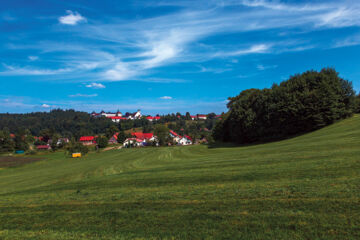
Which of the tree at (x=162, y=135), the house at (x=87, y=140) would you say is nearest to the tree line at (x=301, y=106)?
the tree at (x=162, y=135)


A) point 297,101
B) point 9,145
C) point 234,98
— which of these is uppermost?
point 234,98

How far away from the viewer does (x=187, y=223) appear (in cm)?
553

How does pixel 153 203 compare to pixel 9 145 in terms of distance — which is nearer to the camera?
pixel 153 203

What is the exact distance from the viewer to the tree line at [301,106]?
3494cm

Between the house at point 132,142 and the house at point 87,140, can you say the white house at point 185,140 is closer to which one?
the house at point 132,142

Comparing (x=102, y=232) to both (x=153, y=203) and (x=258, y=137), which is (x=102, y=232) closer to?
(x=153, y=203)

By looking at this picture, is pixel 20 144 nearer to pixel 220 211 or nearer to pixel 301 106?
pixel 301 106

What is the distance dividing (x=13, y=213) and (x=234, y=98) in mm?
63775

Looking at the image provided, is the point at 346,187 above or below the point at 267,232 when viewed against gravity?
above

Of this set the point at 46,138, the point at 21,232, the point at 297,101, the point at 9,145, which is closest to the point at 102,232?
the point at 21,232

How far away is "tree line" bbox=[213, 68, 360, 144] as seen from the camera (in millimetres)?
34938

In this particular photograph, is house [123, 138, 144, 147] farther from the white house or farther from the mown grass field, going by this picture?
the mown grass field

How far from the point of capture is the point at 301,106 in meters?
35.5

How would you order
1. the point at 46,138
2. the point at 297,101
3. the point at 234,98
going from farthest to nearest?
the point at 46,138 < the point at 234,98 < the point at 297,101
